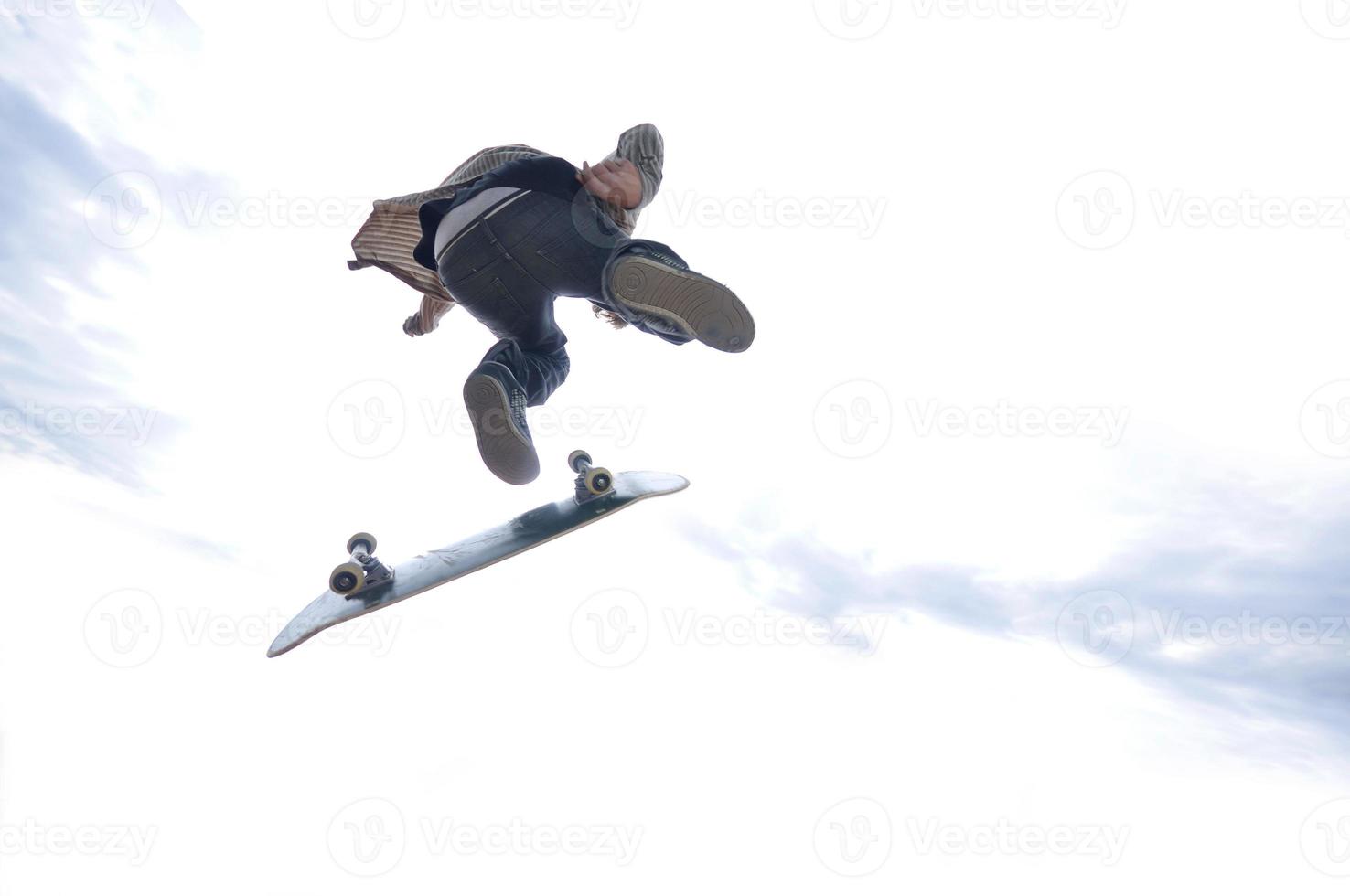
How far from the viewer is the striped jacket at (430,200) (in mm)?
3896

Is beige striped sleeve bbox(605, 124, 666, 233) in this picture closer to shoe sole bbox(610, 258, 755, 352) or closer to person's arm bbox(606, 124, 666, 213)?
person's arm bbox(606, 124, 666, 213)

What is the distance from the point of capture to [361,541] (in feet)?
12.9

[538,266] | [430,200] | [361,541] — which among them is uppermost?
[430,200]

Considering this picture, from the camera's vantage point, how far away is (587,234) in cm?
373

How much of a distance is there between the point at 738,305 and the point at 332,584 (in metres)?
2.42

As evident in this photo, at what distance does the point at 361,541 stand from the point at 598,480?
1248 millimetres

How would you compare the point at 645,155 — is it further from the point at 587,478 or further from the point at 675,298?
the point at 587,478

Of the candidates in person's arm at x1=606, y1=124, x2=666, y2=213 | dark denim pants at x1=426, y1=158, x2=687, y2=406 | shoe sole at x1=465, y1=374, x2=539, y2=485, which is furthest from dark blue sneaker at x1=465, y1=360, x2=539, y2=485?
person's arm at x1=606, y1=124, x2=666, y2=213

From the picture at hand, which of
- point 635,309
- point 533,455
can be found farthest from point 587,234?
point 533,455

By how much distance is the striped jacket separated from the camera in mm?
3896

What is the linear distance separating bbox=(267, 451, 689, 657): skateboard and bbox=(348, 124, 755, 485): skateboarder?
462 millimetres

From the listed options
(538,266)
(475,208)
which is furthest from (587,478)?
(475,208)

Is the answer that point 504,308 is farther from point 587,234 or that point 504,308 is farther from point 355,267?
point 355,267

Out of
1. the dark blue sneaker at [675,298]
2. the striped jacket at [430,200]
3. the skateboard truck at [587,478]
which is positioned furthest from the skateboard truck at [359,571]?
the dark blue sneaker at [675,298]
